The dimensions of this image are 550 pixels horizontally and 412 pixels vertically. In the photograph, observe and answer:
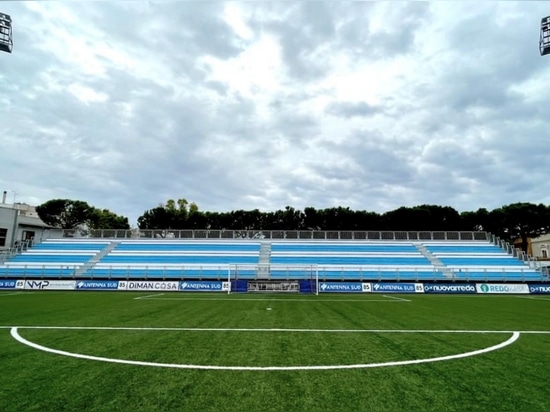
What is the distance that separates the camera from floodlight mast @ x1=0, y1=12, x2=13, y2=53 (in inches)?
841

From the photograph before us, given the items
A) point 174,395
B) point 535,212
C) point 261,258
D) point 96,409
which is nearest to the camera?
point 96,409

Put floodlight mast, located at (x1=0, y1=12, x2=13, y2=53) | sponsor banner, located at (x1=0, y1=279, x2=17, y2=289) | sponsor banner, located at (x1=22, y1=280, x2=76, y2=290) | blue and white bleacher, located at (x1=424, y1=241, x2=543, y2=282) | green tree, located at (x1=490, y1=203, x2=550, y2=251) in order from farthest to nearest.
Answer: green tree, located at (x1=490, y1=203, x2=550, y2=251) < blue and white bleacher, located at (x1=424, y1=241, x2=543, y2=282) < sponsor banner, located at (x1=0, y1=279, x2=17, y2=289) < sponsor banner, located at (x1=22, y1=280, x2=76, y2=290) < floodlight mast, located at (x1=0, y1=12, x2=13, y2=53)

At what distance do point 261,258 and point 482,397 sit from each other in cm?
3662

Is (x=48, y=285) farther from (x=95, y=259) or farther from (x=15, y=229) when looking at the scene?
(x=15, y=229)

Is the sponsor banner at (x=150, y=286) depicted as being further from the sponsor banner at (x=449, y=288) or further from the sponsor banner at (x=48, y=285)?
the sponsor banner at (x=449, y=288)

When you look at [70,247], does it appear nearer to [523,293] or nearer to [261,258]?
[261,258]

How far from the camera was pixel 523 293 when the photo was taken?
2862 cm

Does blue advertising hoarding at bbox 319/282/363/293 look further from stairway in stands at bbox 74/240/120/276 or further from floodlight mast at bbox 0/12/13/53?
floodlight mast at bbox 0/12/13/53

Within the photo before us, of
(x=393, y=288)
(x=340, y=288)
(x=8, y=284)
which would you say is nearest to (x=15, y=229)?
(x=8, y=284)

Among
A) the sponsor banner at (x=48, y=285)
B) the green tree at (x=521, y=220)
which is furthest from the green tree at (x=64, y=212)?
the green tree at (x=521, y=220)

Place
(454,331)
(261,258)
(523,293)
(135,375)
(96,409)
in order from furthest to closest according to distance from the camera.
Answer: (261,258), (523,293), (454,331), (135,375), (96,409)

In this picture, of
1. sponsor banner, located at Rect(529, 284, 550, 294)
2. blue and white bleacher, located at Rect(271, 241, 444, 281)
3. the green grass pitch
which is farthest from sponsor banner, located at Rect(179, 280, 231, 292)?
sponsor banner, located at Rect(529, 284, 550, 294)

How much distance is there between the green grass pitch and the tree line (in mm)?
58933

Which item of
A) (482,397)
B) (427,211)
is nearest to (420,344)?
(482,397)
